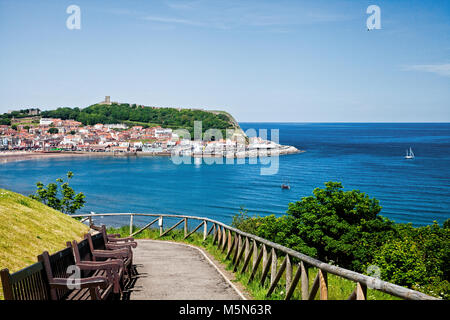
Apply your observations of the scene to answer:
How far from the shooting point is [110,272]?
559 centimetres

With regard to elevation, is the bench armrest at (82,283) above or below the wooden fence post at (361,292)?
below

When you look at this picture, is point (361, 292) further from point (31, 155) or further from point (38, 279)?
point (31, 155)

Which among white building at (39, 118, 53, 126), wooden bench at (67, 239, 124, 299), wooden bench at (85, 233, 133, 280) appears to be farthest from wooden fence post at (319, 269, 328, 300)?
white building at (39, 118, 53, 126)

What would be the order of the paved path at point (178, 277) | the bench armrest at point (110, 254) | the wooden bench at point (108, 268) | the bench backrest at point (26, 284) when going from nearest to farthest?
1. the bench backrest at point (26, 284)
2. the wooden bench at point (108, 268)
3. the paved path at point (178, 277)
4. the bench armrest at point (110, 254)

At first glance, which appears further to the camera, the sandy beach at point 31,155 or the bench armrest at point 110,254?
the sandy beach at point 31,155

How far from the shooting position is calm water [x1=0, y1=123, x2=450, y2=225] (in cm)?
5762

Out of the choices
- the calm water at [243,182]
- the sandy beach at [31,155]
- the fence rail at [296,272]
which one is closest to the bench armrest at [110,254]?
the fence rail at [296,272]

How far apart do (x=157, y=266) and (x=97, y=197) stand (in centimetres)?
6202

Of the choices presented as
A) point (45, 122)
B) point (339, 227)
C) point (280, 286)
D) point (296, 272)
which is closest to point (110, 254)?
point (280, 286)

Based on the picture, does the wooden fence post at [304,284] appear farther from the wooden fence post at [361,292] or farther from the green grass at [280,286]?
the wooden fence post at [361,292]

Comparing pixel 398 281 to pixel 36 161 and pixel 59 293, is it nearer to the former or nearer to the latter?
pixel 59 293

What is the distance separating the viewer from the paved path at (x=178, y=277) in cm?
598

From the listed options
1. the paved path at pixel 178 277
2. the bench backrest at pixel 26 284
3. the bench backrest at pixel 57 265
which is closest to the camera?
the bench backrest at pixel 26 284

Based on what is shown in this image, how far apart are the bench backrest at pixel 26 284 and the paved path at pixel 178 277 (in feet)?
5.68
